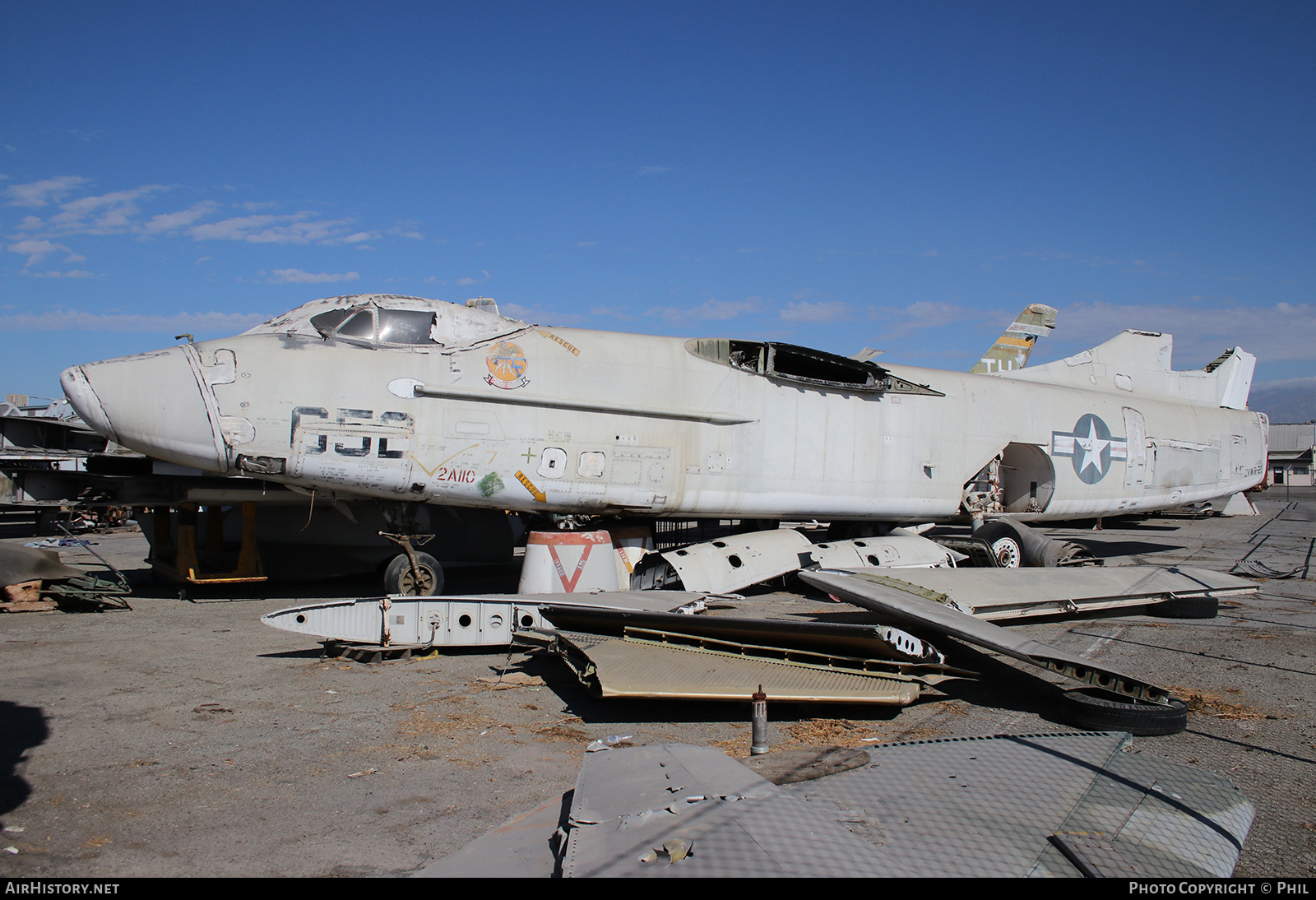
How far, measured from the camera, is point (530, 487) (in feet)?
33.4

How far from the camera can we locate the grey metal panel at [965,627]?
607 cm

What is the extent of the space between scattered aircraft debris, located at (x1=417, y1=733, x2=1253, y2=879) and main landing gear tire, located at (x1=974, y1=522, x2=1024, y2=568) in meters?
9.94

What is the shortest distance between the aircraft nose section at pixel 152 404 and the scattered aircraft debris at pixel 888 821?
23.5 ft

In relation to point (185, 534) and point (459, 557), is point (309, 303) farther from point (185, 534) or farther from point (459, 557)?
point (459, 557)

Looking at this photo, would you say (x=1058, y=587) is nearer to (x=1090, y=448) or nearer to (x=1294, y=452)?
(x=1090, y=448)

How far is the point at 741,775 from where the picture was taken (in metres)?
3.63

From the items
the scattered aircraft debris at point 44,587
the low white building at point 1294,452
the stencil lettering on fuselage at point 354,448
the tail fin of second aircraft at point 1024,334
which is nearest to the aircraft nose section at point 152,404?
the stencil lettering on fuselage at point 354,448

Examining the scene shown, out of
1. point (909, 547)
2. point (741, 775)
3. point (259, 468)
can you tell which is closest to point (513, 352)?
point (259, 468)

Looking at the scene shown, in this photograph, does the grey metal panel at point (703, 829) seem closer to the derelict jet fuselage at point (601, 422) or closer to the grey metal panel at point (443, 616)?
the grey metal panel at point (443, 616)

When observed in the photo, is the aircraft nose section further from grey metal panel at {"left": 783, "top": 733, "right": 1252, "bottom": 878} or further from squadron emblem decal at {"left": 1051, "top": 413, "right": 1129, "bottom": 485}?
squadron emblem decal at {"left": 1051, "top": 413, "right": 1129, "bottom": 485}

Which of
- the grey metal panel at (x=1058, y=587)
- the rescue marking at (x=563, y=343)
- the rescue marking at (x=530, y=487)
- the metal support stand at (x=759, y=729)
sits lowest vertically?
the metal support stand at (x=759, y=729)

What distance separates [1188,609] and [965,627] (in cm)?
572

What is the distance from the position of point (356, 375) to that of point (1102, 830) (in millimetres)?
8761

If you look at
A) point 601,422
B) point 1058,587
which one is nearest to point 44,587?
point 601,422
